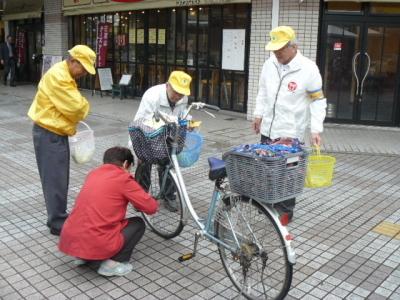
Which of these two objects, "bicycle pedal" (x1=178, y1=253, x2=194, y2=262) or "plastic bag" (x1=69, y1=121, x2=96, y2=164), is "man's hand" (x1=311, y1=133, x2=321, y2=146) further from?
"plastic bag" (x1=69, y1=121, x2=96, y2=164)

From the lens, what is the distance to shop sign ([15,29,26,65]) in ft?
61.6

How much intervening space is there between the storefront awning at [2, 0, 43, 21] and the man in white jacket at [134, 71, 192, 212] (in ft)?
45.1

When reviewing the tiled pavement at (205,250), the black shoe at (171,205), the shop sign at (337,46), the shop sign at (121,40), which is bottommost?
the tiled pavement at (205,250)

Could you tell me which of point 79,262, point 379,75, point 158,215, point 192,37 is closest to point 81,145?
point 158,215

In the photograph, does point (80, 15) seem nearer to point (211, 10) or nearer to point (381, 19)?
point (211, 10)

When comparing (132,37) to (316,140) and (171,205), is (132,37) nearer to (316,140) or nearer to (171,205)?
(171,205)

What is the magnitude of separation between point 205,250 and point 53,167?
1.55m

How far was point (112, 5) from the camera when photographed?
13.7m

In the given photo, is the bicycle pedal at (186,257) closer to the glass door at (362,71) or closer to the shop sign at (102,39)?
the glass door at (362,71)

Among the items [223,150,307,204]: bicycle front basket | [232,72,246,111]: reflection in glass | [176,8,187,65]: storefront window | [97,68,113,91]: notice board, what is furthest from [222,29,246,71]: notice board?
[223,150,307,204]: bicycle front basket

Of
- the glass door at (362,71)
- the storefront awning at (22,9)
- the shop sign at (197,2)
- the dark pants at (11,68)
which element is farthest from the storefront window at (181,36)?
the dark pants at (11,68)

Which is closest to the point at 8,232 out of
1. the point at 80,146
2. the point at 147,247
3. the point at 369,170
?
the point at 80,146

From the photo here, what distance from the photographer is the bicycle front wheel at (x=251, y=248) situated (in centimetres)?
334

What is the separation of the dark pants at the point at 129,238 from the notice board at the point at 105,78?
1074 cm
